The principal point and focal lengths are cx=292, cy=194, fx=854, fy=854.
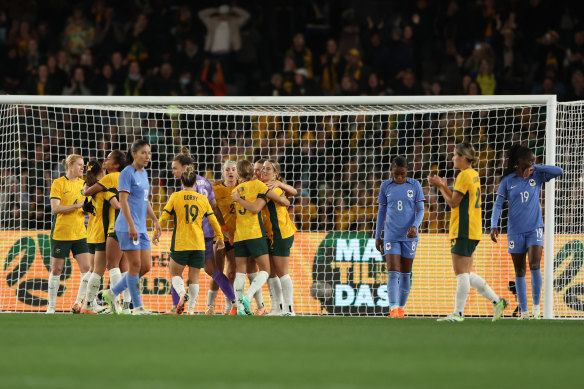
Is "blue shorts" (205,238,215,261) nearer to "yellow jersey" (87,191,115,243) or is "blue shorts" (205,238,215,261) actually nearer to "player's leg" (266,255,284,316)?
"player's leg" (266,255,284,316)

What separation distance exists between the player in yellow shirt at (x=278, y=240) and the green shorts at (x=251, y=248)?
0.75 feet

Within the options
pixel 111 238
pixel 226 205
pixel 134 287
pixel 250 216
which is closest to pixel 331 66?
pixel 226 205

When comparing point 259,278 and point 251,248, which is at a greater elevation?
point 251,248

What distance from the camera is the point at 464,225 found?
9.14 m

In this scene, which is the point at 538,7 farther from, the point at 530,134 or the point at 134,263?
the point at 134,263

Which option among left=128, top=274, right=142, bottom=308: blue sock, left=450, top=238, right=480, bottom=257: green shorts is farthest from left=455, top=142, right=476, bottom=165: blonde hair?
left=128, top=274, right=142, bottom=308: blue sock

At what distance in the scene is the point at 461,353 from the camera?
5520 mm

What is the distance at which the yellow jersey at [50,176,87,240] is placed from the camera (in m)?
10.6

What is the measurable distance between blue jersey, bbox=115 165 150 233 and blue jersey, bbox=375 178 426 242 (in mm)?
2779

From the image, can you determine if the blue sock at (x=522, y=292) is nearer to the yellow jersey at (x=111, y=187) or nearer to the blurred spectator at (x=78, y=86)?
the yellow jersey at (x=111, y=187)

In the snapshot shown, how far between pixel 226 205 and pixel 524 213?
361 centimetres

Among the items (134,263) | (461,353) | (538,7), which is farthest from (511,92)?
(461,353)

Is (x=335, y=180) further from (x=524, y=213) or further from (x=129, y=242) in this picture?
(x=129, y=242)

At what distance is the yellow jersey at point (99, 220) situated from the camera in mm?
10102
